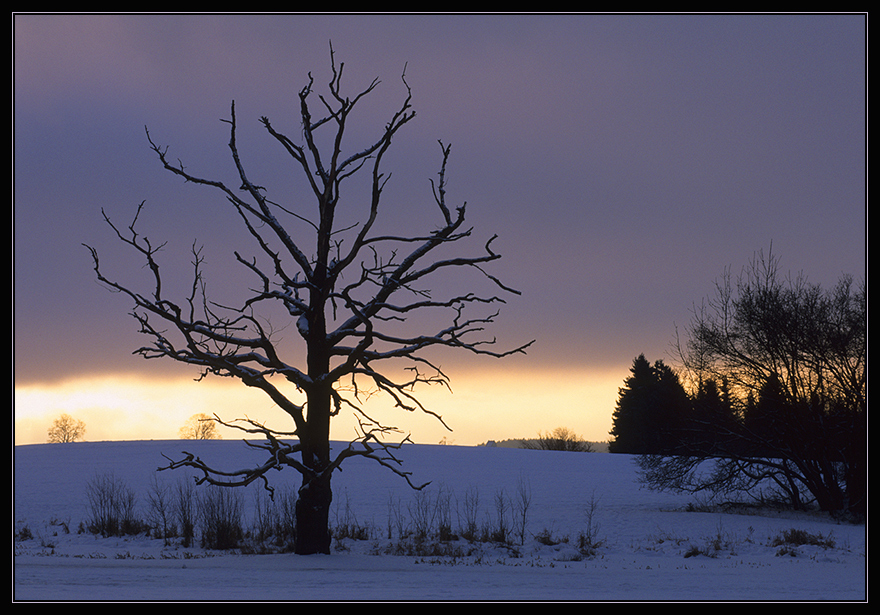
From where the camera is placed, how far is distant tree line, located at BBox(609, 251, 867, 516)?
90.4ft

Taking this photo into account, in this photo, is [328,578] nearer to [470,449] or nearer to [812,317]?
[812,317]

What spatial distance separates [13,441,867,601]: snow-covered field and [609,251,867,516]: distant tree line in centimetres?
204

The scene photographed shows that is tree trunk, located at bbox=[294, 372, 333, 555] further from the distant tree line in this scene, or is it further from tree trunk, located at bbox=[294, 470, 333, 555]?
the distant tree line

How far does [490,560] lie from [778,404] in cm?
1757

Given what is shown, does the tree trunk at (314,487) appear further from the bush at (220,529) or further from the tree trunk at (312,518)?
the bush at (220,529)

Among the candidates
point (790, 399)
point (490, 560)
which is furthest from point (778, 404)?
point (490, 560)

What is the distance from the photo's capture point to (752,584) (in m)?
12.1

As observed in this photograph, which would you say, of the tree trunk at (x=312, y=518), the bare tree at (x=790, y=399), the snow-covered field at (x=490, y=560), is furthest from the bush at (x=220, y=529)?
the bare tree at (x=790, y=399)

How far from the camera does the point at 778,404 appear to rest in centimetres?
2872

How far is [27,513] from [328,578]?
21.2 m

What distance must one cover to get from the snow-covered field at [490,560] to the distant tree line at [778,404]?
204 centimetres

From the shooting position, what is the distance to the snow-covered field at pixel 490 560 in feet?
36.0

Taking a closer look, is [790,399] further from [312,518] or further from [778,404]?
[312,518]

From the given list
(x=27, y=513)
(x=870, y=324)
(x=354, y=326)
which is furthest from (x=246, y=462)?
(x=870, y=324)
